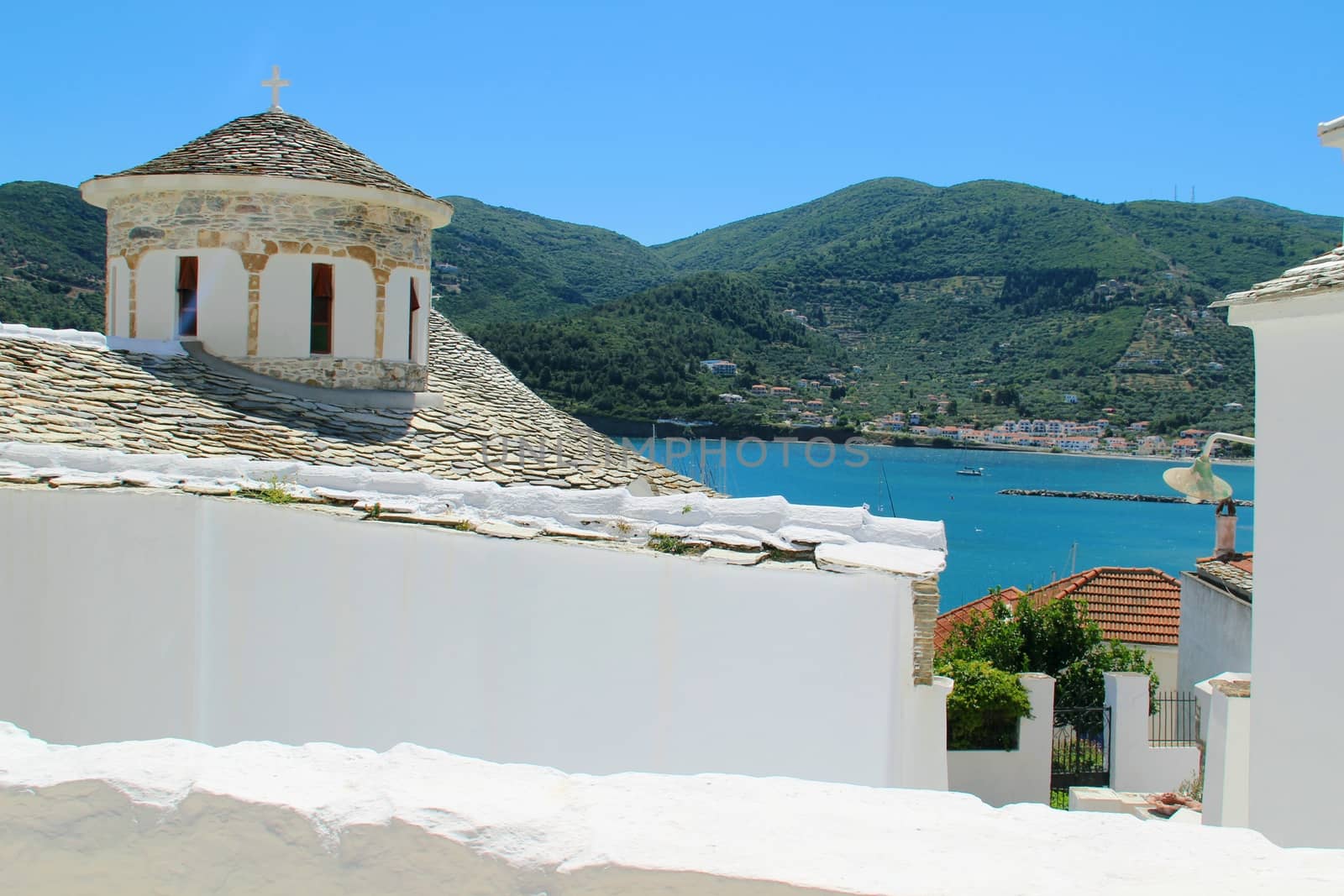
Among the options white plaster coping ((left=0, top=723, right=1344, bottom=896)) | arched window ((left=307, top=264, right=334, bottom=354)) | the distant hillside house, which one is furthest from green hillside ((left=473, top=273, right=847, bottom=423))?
white plaster coping ((left=0, top=723, right=1344, bottom=896))

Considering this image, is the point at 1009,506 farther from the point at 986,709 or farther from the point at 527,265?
the point at 986,709

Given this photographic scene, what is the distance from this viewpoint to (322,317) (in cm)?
1293

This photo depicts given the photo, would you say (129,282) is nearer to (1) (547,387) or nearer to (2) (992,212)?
(1) (547,387)

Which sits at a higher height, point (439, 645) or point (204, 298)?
point (204, 298)

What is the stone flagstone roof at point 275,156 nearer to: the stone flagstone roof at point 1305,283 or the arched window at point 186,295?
the arched window at point 186,295

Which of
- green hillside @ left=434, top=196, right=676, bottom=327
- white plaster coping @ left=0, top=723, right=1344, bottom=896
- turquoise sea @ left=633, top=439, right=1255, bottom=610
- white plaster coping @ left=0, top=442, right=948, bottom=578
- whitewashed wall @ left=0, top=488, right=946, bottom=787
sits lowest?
turquoise sea @ left=633, top=439, right=1255, bottom=610

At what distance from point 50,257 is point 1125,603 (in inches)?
1223

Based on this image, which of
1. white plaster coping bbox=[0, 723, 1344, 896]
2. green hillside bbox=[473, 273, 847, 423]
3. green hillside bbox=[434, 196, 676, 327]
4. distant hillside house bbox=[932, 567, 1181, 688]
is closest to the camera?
white plaster coping bbox=[0, 723, 1344, 896]

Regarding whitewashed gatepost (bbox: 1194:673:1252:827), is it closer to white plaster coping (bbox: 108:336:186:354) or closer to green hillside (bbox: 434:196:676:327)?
white plaster coping (bbox: 108:336:186:354)

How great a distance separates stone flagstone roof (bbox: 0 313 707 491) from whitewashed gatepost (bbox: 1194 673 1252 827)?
5.86 metres

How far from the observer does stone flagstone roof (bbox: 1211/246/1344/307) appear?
6520mm

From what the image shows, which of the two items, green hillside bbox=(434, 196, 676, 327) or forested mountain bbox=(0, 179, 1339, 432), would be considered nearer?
forested mountain bbox=(0, 179, 1339, 432)

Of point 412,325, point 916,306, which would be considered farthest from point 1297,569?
point 916,306

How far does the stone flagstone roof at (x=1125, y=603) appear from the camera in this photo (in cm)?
2597
